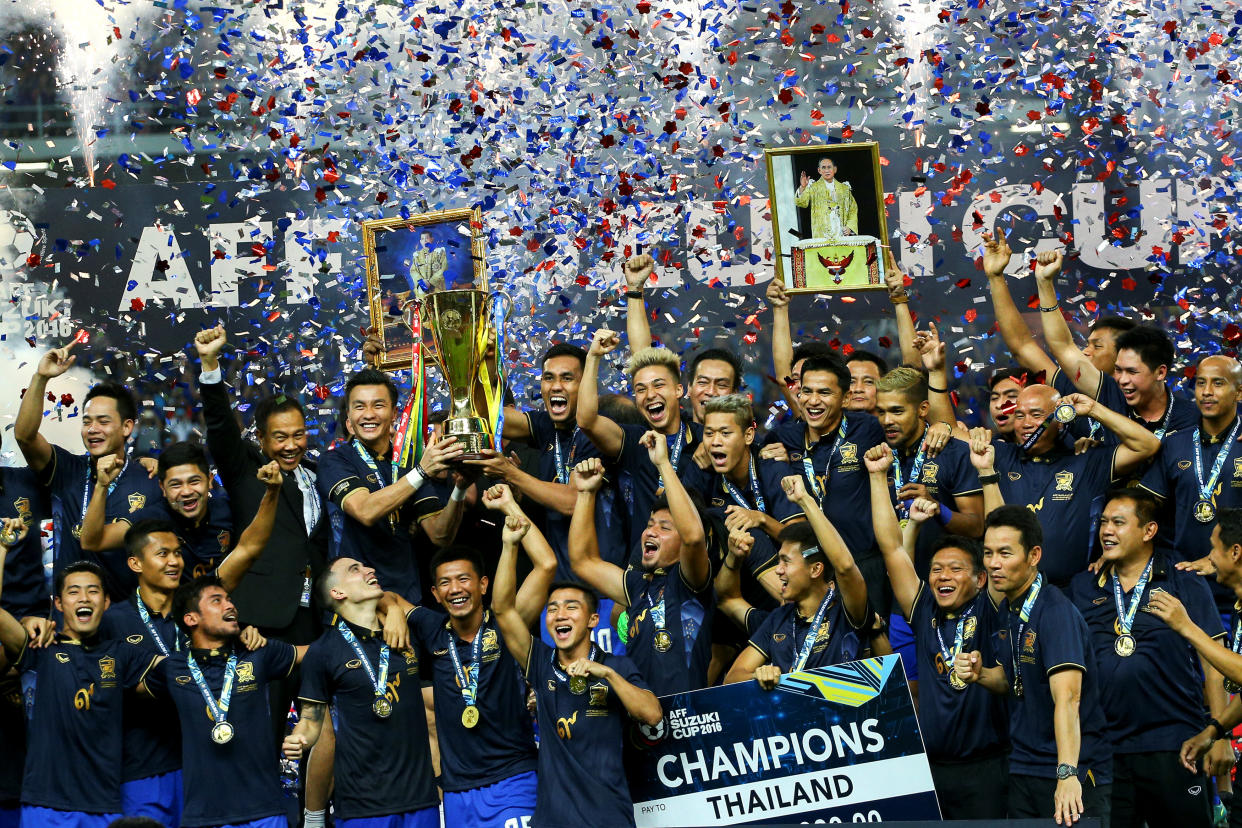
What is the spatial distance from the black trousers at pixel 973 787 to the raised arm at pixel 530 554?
5.43ft

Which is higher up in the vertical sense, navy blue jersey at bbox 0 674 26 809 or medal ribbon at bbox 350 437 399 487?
medal ribbon at bbox 350 437 399 487

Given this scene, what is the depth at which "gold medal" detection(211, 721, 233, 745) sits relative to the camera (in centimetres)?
625

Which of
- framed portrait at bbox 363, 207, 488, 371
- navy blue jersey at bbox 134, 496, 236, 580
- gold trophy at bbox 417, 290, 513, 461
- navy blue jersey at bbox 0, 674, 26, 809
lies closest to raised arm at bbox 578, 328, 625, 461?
gold trophy at bbox 417, 290, 513, 461

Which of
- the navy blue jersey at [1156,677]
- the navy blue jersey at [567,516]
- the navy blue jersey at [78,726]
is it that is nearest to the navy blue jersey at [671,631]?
the navy blue jersey at [567,516]

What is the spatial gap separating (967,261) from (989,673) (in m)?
4.00

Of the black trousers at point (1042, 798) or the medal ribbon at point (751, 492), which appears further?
the medal ribbon at point (751, 492)

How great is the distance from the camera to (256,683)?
6418 millimetres

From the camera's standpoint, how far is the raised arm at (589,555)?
260 inches

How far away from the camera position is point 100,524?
700cm

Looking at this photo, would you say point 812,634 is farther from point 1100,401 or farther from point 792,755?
point 1100,401

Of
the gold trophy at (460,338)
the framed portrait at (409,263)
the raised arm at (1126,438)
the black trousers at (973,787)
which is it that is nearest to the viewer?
the black trousers at (973,787)

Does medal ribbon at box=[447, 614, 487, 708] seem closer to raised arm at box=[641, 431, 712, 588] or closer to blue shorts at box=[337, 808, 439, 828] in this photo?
blue shorts at box=[337, 808, 439, 828]

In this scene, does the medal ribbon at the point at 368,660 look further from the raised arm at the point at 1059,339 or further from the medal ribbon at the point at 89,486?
the raised arm at the point at 1059,339

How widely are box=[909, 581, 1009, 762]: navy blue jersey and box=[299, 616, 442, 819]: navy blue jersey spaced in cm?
198
